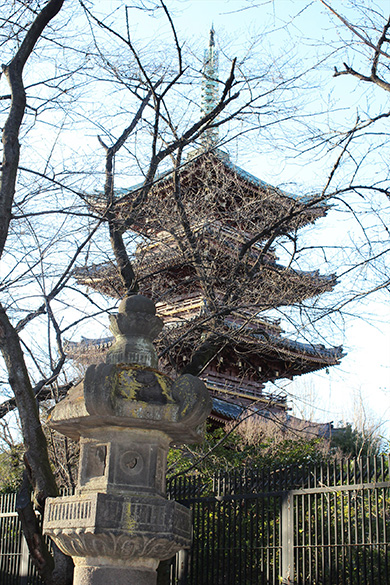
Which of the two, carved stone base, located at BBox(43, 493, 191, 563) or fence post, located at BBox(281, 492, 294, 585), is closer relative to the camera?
carved stone base, located at BBox(43, 493, 191, 563)

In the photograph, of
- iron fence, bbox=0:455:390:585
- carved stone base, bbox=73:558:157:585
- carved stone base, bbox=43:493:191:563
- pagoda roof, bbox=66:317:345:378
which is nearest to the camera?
carved stone base, bbox=43:493:191:563

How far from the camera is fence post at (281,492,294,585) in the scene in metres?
6.04

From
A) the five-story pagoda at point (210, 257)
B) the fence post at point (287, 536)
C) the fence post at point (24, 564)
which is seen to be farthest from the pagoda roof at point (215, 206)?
the fence post at point (24, 564)

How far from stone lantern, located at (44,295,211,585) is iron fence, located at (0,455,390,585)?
1.63 metres

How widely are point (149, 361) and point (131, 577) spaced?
1558 millimetres

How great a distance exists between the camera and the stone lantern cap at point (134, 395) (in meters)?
4.46

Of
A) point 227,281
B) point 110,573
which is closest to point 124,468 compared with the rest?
point 110,573

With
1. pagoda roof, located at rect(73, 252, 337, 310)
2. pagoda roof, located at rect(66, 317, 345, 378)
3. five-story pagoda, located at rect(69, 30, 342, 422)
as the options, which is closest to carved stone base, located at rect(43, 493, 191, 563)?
five-story pagoda, located at rect(69, 30, 342, 422)

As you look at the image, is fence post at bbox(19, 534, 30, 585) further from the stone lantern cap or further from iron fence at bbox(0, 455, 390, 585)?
the stone lantern cap

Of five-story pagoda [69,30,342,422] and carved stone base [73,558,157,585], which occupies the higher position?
five-story pagoda [69,30,342,422]

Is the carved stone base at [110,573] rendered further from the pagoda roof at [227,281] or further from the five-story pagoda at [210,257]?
the pagoda roof at [227,281]

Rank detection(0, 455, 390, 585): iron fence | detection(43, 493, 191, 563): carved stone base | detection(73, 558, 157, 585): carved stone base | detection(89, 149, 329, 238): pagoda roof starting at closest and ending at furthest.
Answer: detection(43, 493, 191, 563): carved stone base, detection(73, 558, 157, 585): carved stone base, detection(0, 455, 390, 585): iron fence, detection(89, 149, 329, 238): pagoda roof

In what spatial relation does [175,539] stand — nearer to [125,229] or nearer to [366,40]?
[125,229]

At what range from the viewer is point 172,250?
859cm
